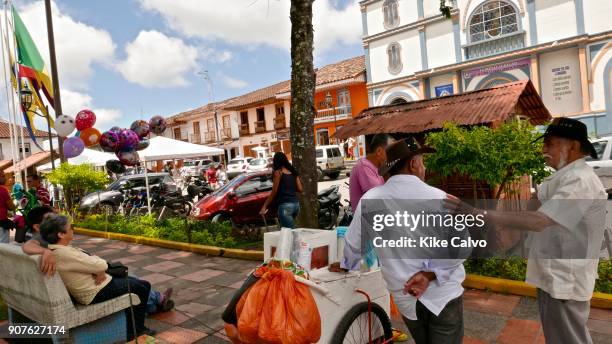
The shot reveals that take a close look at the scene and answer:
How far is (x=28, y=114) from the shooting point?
1317 cm

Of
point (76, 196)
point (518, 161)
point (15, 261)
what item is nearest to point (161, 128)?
point (76, 196)

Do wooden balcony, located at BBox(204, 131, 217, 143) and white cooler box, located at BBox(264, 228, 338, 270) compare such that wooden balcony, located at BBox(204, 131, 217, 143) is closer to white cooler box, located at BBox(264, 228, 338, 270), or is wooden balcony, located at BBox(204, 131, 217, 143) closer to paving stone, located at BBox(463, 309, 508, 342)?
paving stone, located at BBox(463, 309, 508, 342)

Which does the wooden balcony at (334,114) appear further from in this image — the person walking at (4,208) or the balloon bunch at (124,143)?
the person walking at (4,208)

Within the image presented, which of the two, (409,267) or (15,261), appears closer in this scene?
(409,267)

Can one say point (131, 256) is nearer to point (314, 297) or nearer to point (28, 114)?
point (314, 297)

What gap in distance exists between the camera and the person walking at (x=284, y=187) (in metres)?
6.11

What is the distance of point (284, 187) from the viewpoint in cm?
616

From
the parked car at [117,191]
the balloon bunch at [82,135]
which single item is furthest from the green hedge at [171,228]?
the balloon bunch at [82,135]

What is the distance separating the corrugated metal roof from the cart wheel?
4.52m

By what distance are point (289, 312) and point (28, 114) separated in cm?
1394

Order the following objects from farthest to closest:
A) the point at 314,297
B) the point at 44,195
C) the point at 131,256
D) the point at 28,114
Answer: the point at 28,114, the point at 44,195, the point at 131,256, the point at 314,297

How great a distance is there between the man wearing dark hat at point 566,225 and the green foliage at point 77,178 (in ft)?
37.4

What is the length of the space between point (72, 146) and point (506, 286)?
32.9 feet

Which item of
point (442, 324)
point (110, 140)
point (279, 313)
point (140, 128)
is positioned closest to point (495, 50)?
point (140, 128)
